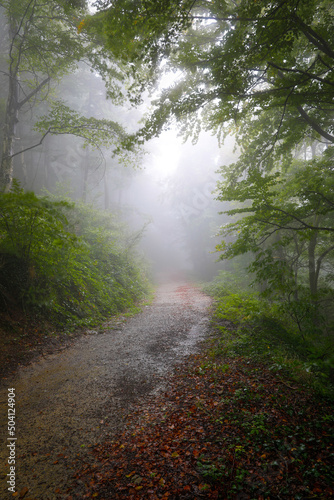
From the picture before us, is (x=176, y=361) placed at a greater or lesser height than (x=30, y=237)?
lesser

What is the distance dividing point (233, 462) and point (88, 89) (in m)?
35.1

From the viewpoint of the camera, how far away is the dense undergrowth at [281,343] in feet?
11.1

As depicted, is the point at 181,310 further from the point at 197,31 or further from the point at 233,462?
the point at 197,31

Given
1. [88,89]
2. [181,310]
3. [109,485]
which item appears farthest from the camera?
[88,89]

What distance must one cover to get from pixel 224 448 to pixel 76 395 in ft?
7.88

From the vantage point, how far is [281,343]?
4961mm

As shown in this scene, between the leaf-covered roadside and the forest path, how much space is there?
28 centimetres

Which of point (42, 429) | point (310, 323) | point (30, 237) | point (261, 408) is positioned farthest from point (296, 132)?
point (42, 429)

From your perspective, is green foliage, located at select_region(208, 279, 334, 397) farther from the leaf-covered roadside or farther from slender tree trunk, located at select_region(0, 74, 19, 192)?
slender tree trunk, located at select_region(0, 74, 19, 192)

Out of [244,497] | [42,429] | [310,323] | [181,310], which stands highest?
[310,323]

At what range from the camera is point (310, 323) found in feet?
15.7

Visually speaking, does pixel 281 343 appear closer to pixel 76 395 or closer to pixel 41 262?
pixel 76 395

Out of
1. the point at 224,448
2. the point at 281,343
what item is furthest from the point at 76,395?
the point at 281,343

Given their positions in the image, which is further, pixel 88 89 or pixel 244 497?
pixel 88 89
